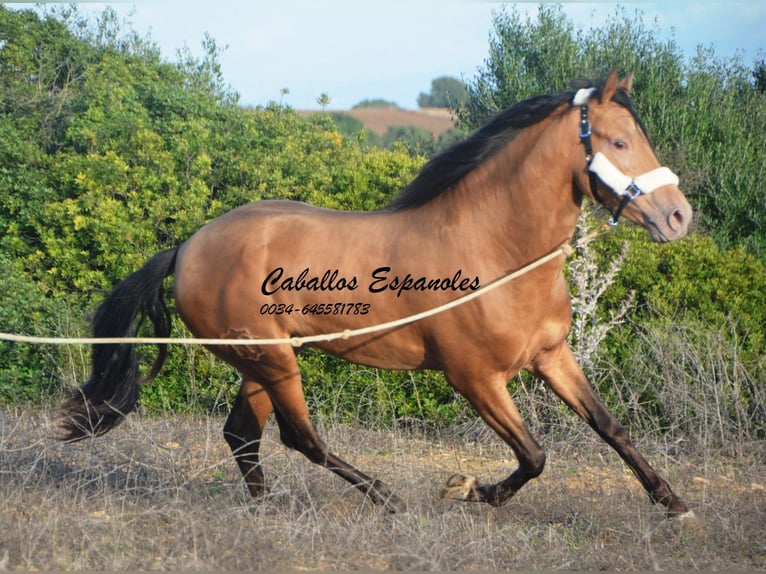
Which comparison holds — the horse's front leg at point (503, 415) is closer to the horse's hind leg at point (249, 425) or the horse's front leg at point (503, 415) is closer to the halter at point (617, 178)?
the halter at point (617, 178)

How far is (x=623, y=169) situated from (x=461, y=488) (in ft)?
6.23

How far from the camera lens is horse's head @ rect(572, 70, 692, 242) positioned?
429 centimetres

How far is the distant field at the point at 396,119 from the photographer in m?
47.6

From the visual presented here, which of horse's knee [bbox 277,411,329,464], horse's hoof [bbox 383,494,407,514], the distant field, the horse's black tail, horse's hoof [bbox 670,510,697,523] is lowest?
horse's hoof [bbox 670,510,697,523]

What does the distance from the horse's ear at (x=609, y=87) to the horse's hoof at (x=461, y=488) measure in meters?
2.12

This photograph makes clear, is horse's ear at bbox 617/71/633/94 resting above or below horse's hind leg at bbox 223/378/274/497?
above

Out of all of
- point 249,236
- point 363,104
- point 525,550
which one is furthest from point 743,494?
point 363,104

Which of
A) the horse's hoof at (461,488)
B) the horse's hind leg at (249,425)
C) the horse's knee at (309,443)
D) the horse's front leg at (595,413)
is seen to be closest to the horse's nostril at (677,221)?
the horse's front leg at (595,413)

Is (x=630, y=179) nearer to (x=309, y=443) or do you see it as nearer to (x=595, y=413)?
(x=595, y=413)

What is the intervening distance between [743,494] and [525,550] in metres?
1.88

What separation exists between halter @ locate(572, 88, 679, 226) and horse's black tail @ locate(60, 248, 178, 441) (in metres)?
2.60

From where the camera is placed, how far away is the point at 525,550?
4164 mm

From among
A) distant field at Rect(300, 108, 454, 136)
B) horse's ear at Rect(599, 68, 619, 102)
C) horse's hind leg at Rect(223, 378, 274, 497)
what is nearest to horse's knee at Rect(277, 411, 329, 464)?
horse's hind leg at Rect(223, 378, 274, 497)

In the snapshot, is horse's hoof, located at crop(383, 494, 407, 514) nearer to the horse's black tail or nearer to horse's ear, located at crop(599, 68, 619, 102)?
the horse's black tail
